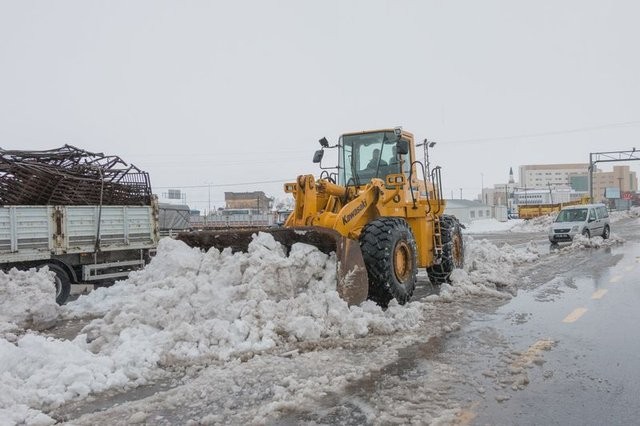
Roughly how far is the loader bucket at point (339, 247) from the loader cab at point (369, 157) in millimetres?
2502

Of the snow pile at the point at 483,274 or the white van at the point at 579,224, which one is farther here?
the white van at the point at 579,224

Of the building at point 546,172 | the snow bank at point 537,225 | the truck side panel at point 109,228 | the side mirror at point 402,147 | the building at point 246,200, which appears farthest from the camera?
the building at point 546,172

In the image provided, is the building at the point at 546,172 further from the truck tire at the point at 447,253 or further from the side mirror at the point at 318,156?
the side mirror at the point at 318,156

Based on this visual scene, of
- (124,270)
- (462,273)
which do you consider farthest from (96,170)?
(462,273)

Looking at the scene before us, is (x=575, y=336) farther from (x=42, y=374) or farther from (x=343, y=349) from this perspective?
(x=42, y=374)

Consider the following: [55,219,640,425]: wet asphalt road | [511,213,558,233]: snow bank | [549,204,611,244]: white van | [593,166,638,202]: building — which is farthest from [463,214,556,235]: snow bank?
[593,166,638,202]: building

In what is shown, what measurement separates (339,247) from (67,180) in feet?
23.0

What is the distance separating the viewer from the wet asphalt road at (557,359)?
3.96 meters

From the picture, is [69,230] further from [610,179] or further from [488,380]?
[610,179]

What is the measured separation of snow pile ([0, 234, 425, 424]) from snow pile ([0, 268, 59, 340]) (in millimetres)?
1684

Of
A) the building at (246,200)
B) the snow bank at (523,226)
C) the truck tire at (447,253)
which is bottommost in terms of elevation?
the snow bank at (523,226)

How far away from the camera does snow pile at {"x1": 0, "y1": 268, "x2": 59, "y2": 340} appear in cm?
798

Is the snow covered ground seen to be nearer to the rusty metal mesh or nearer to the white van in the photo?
the rusty metal mesh

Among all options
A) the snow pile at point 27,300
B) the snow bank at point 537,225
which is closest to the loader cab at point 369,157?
the snow pile at point 27,300
